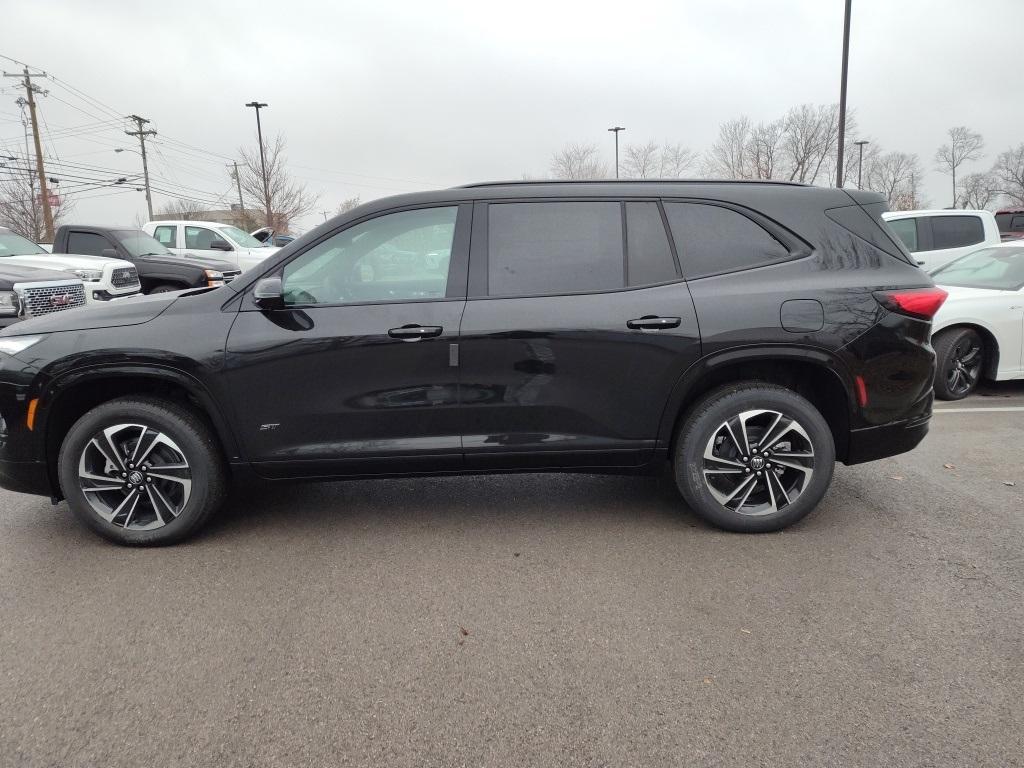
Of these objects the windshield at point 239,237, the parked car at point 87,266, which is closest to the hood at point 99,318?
the parked car at point 87,266

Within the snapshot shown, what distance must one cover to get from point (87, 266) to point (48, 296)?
1.59 metres

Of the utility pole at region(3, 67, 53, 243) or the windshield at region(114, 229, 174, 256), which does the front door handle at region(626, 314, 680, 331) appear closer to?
the windshield at region(114, 229, 174, 256)

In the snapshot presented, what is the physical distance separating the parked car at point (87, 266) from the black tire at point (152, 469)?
7778 mm

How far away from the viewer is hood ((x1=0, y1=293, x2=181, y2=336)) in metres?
3.71

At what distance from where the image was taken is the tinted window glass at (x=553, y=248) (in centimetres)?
374

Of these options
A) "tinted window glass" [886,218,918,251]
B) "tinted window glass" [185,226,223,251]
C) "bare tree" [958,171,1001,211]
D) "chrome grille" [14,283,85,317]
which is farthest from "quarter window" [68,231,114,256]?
"bare tree" [958,171,1001,211]

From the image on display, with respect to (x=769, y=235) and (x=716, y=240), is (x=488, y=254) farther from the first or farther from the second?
(x=769, y=235)

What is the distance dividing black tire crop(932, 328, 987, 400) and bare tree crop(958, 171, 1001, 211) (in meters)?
86.2

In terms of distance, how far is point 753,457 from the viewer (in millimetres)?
3795

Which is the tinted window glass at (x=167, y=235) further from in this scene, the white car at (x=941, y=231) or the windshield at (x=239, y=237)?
the white car at (x=941, y=231)

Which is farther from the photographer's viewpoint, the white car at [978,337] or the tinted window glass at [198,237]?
the tinted window glass at [198,237]

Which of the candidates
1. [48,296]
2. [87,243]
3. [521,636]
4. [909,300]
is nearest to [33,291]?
[48,296]

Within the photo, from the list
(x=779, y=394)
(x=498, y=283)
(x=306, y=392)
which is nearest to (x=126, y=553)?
(x=306, y=392)

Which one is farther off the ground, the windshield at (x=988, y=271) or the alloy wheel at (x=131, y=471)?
the windshield at (x=988, y=271)
